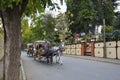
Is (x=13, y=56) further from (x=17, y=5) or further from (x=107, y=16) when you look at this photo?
(x=107, y=16)

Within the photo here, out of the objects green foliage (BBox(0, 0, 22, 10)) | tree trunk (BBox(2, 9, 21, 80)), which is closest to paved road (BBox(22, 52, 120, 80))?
tree trunk (BBox(2, 9, 21, 80))

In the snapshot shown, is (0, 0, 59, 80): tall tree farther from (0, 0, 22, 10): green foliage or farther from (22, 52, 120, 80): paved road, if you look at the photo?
(22, 52, 120, 80): paved road

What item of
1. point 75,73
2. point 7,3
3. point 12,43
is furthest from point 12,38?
point 75,73

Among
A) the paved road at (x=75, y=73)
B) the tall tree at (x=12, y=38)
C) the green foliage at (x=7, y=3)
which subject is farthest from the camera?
the paved road at (x=75, y=73)

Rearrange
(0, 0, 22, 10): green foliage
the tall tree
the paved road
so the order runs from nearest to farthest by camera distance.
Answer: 1. (0, 0, 22, 10): green foliage
2. the tall tree
3. the paved road

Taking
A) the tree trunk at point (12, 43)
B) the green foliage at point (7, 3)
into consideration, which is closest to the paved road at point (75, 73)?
the tree trunk at point (12, 43)

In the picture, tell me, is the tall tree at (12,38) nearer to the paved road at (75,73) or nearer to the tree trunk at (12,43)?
the tree trunk at (12,43)

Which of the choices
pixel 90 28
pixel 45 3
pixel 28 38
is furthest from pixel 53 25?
pixel 45 3

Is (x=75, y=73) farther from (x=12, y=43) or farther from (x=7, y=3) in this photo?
(x=7, y=3)

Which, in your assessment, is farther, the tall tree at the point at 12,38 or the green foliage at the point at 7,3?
the tall tree at the point at 12,38

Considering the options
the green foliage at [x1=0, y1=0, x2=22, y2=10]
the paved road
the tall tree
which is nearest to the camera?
the green foliage at [x1=0, y1=0, x2=22, y2=10]

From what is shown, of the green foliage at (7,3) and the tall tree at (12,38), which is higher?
the green foliage at (7,3)

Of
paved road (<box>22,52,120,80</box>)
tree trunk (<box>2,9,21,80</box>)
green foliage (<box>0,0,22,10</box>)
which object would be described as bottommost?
paved road (<box>22,52,120,80</box>)

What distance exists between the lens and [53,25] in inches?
2785
